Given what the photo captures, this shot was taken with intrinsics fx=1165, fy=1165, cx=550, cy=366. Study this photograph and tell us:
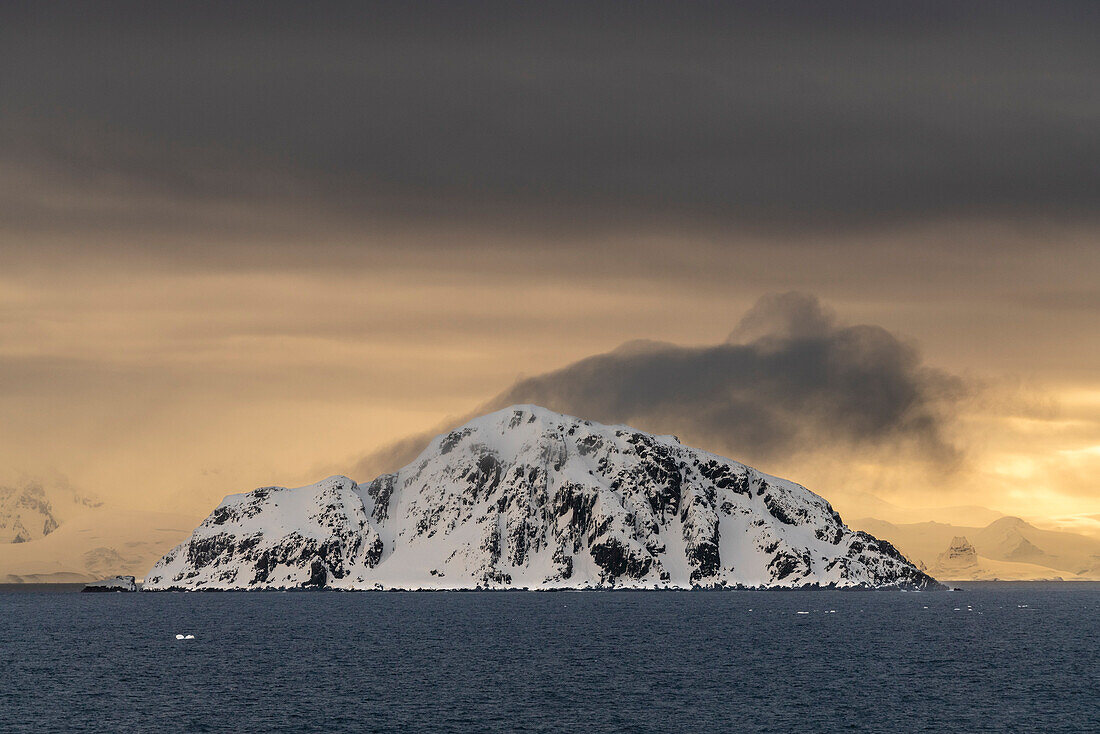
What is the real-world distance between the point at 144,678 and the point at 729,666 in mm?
85976

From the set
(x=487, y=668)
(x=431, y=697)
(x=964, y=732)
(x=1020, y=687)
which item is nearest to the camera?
(x=964, y=732)

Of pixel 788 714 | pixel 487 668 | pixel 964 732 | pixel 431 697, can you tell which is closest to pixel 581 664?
pixel 487 668

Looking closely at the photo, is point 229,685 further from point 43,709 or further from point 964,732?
point 964,732

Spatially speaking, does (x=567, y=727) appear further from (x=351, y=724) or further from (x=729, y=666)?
(x=729, y=666)

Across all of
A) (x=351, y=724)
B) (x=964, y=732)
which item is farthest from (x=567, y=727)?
(x=964, y=732)

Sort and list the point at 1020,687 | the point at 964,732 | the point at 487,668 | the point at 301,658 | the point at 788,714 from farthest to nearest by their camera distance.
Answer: the point at 301,658
the point at 487,668
the point at 1020,687
the point at 788,714
the point at 964,732

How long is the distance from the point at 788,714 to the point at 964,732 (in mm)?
19504

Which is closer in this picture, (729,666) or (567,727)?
(567,727)

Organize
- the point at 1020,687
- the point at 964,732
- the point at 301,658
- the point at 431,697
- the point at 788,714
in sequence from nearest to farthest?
the point at 964,732
the point at 788,714
the point at 431,697
the point at 1020,687
the point at 301,658

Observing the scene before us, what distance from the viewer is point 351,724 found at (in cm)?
12425

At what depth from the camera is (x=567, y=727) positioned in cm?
12281

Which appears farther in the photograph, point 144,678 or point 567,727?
point 144,678

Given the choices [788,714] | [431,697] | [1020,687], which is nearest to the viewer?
[788,714]

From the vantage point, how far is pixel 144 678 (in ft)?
538
